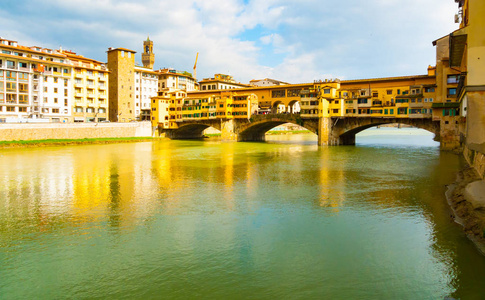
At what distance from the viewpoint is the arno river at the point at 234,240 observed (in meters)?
7.92

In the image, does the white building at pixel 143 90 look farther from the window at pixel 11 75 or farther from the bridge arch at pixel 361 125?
the bridge arch at pixel 361 125

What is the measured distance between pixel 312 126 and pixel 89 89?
112 ft

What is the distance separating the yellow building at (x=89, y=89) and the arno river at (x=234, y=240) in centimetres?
3663

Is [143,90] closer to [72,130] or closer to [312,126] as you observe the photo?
[72,130]

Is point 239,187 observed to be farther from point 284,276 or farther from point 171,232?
point 284,276

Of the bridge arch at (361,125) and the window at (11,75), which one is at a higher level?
the window at (11,75)

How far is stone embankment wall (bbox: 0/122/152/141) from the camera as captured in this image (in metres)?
40.0

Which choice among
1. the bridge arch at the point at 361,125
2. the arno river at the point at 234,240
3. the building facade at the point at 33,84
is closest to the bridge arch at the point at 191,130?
the building facade at the point at 33,84

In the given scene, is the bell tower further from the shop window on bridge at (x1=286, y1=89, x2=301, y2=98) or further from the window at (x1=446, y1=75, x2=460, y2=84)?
the window at (x1=446, y1=75, x2=460, y2=84)

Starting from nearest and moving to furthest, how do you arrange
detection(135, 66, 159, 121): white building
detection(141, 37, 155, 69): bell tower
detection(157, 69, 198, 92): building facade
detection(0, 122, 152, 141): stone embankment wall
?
detection(0, 122, 152, 141): stone embankment wall → detection(135, 66, 159, 121): white building → detection(157, 69, 198, 92): building facade → detection(141, 37, 155, 69): bell tower

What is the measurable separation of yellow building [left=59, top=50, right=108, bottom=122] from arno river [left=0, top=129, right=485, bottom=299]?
36.6 m

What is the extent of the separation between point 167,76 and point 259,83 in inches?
944

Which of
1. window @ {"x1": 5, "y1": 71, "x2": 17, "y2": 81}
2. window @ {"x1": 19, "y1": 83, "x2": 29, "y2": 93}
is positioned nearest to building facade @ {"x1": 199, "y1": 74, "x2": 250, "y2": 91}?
window @ {"x1": 19, "y1": 83, "x2": 29, "y2": 93}

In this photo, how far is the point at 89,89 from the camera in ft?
183
